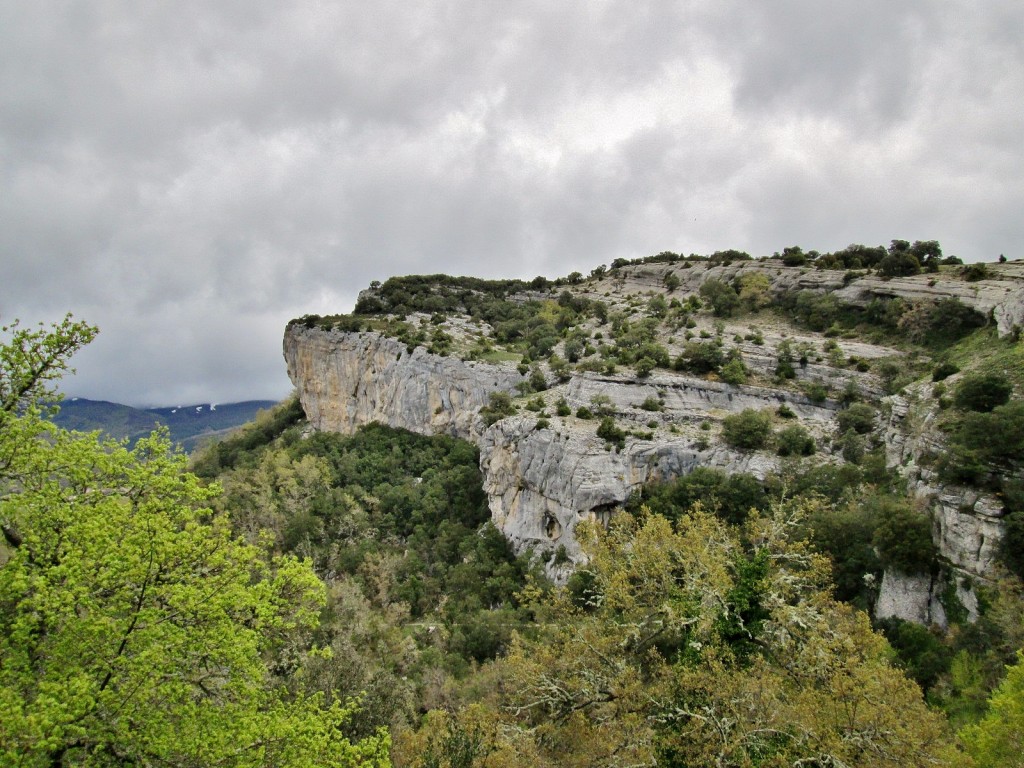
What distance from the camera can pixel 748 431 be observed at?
40562mm

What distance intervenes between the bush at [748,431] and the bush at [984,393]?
1314 cm

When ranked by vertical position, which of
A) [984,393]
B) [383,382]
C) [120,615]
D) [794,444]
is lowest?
[120,615]

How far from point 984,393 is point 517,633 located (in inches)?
1052

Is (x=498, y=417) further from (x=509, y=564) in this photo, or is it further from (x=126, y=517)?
(x=126, y=517)

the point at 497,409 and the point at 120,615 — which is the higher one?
the point at 497,409

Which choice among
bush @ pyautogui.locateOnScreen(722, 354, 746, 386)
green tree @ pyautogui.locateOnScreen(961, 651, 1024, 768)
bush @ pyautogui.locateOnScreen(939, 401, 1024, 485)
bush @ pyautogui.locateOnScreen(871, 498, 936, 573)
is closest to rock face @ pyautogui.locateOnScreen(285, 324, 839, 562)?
bush @ pyautogui.locateOnScreen(722, 354, 746, 386)

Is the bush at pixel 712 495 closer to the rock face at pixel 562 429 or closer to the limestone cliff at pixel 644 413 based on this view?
the rock face at pixel 562 429

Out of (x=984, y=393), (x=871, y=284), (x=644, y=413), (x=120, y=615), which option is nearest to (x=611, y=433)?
(x=644, y=413)

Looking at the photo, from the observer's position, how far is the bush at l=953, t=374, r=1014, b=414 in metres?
27.5

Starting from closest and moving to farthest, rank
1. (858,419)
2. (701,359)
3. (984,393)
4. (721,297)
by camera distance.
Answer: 1. (984,393)
2. (858,419)
3. (701,359)
4. (721,297)

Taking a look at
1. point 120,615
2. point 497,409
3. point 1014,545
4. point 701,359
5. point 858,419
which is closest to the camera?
point 120,615

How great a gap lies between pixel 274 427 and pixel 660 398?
53.9 m

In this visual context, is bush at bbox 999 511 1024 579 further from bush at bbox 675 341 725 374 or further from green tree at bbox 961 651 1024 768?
bush at bbox 675 341 725 374

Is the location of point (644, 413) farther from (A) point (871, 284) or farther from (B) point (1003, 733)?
(B) point (1003, 733)
